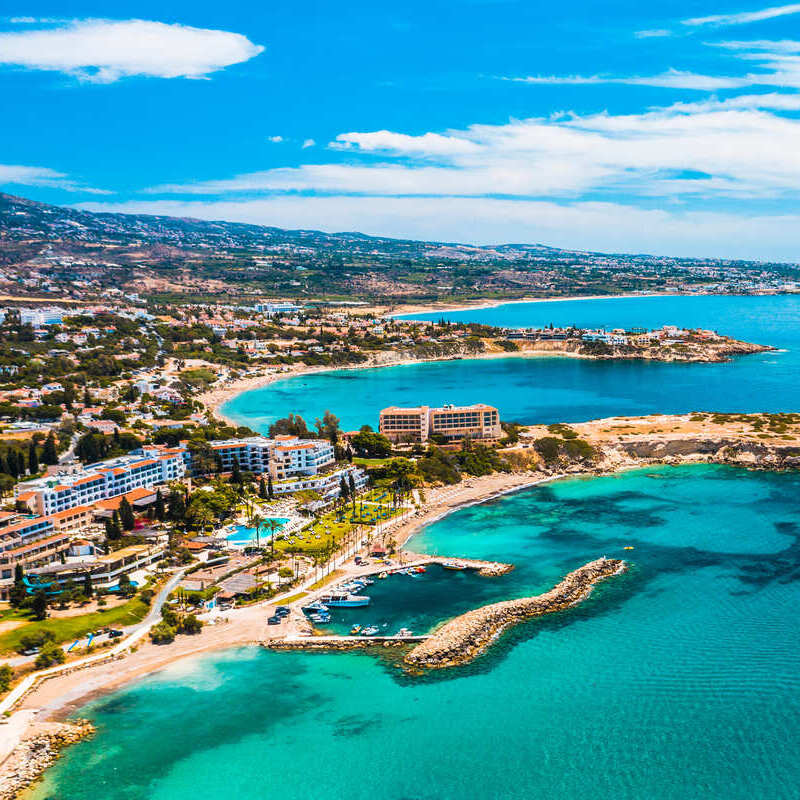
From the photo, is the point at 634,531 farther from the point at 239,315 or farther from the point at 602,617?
the point at 239,315

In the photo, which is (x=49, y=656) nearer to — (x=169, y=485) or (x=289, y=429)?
(x=169, y=485)

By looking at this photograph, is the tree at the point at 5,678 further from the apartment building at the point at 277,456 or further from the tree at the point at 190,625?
the apartment building at the point at 277,456

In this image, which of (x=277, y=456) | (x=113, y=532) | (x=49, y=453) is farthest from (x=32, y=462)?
(x=113, y=532)

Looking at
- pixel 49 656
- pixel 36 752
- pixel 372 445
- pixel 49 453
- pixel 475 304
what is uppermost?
pixel 475 304

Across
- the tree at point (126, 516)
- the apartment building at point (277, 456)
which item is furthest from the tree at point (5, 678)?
the apartment building at point (277, 456)

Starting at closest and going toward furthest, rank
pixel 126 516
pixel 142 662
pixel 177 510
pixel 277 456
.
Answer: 1. pixel 142 662
2. pixel 126 516
3. pixel 177 510
4. pixel 277 456

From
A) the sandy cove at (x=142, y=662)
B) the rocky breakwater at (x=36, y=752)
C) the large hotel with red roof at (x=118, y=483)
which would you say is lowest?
the rocky breakwater at (x=36, y=752)
